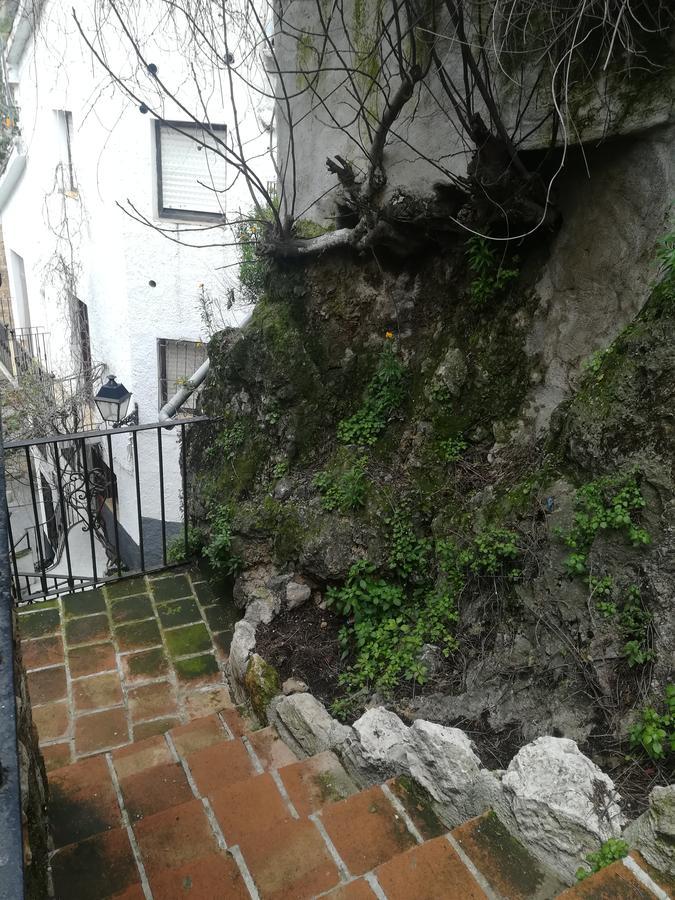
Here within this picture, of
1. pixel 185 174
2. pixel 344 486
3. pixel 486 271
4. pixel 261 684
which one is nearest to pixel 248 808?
pixel 261 684

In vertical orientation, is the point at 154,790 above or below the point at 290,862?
below

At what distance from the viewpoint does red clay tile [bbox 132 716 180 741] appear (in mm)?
3323

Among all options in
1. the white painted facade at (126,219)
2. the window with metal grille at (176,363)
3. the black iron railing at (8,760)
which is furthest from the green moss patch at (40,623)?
the window with metal grille at (176,363)

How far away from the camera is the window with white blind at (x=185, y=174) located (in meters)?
8.39

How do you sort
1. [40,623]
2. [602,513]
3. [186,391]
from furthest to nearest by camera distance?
[186,391] < [40,623] < [602,513]

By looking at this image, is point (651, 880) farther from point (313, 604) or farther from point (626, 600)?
point (313, 604)

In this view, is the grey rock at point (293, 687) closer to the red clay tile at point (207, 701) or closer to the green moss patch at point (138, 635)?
the red clay tile at point (207, 701)

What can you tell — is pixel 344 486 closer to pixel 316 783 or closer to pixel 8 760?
pixel 316 783

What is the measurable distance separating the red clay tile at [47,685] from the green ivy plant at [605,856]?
282 centimetres

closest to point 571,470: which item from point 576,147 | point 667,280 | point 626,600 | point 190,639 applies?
point 626,600

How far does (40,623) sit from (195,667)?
1091mm

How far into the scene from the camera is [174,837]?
2281mm

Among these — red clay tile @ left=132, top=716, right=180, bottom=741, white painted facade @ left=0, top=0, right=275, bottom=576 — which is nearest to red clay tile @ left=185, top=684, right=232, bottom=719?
red clay tile @ left=132, top=716, right=180, bottom=741

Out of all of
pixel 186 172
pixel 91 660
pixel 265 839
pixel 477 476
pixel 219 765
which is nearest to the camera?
pixel 265 839
